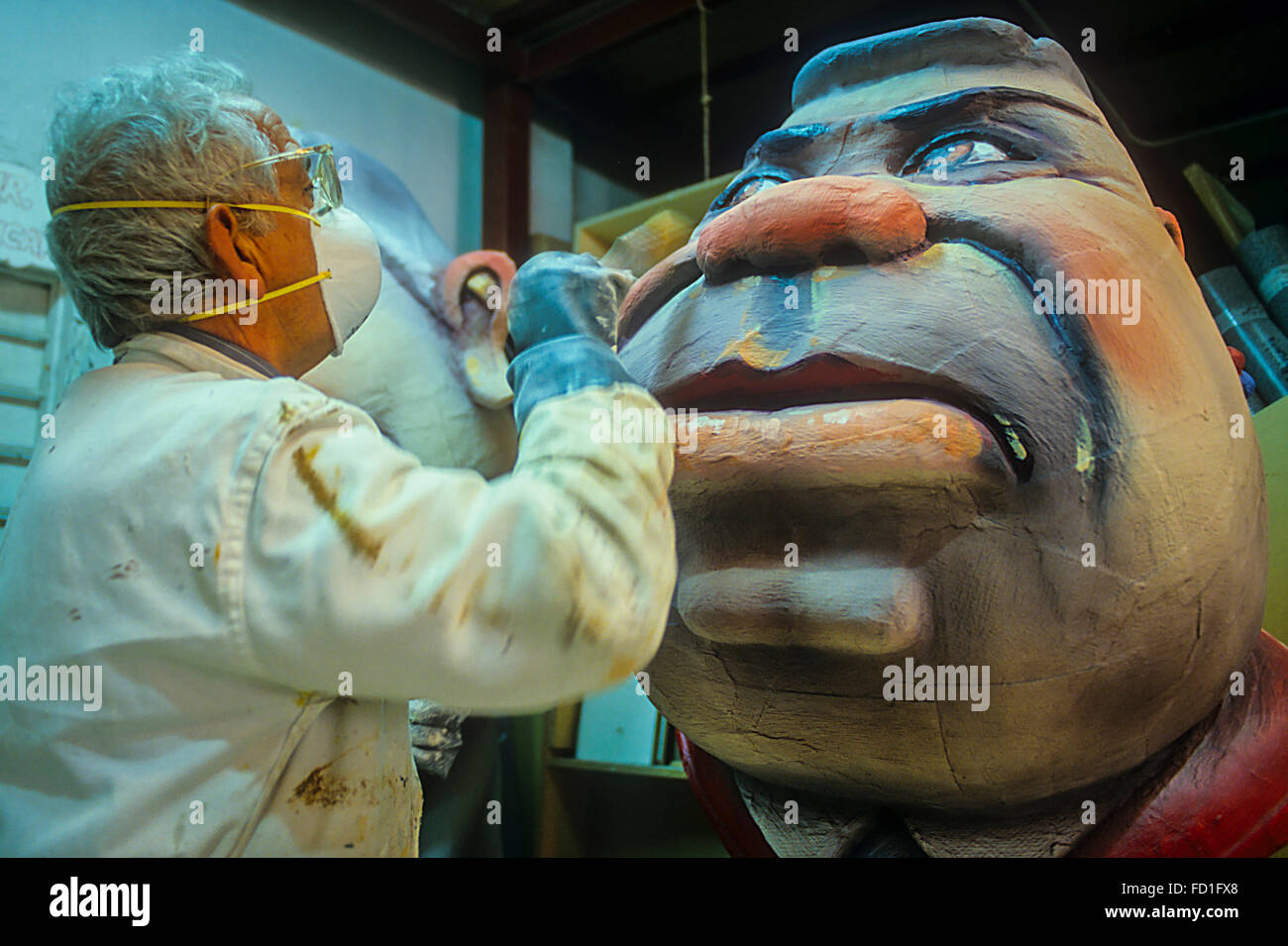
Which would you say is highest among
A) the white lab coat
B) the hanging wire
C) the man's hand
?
the hanging wire

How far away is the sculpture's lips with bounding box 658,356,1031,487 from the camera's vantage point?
841mm

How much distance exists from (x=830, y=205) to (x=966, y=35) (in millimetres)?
402

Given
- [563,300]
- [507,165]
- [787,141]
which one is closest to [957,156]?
[787,141]

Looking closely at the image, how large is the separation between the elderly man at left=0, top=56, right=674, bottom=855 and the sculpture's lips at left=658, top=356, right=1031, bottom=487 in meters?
0.15

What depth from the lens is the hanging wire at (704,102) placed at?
166cm

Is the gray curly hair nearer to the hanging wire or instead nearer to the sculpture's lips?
the sculpture's lips

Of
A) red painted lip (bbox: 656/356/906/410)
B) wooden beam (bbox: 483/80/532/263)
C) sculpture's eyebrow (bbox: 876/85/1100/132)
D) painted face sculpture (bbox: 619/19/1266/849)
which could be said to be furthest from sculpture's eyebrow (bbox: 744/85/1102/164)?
wooden beam (bbox: 483/80/532/263)

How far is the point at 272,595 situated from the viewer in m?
0.68

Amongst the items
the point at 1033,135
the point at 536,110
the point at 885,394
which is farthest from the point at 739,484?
the point at 536,110

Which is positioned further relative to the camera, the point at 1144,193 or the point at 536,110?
the point at 536,110

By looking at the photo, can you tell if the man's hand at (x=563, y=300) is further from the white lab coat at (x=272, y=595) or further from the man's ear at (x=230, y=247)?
the man's ear at (x=230, y=247)
